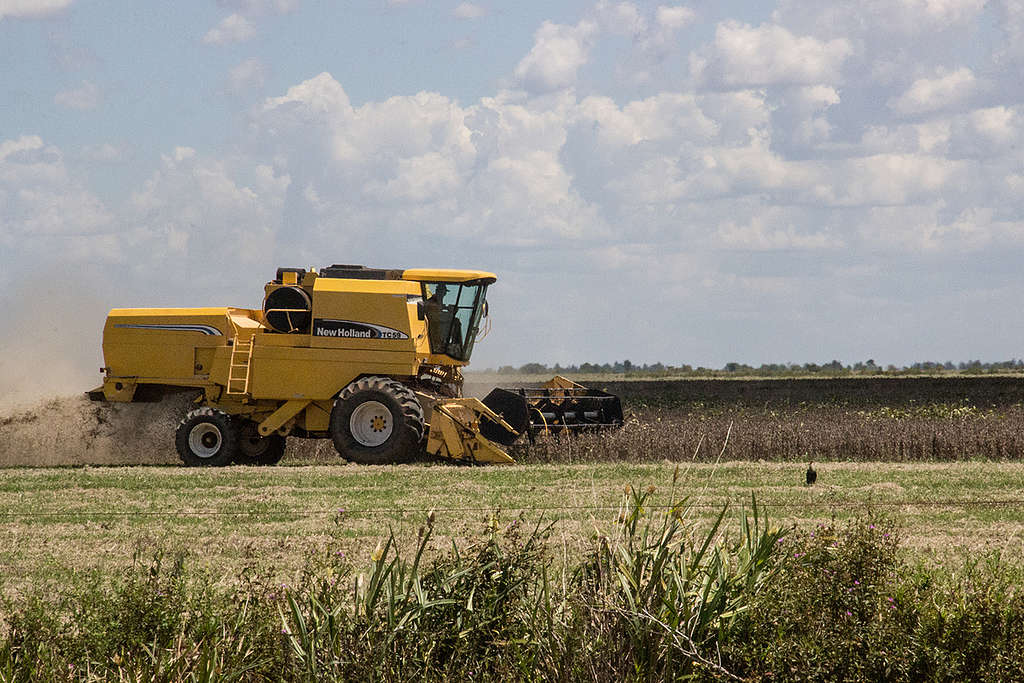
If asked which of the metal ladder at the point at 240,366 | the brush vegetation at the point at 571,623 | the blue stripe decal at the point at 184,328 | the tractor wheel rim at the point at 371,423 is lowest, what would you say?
the brush vegetation at the point at 571,623

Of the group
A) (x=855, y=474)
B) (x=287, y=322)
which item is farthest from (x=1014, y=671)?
(x=287, y=322)

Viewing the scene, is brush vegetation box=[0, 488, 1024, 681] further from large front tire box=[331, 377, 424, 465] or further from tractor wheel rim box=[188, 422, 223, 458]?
tractor wheel rim box=[188, 422, 223, 458]

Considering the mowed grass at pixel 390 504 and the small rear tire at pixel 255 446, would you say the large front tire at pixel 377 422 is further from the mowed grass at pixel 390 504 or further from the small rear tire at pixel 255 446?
the small rear tire at pixel 255 446

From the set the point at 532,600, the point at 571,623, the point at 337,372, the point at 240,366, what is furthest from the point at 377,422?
the point at 571,623

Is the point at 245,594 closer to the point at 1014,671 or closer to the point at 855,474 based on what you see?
the point at 1014,671

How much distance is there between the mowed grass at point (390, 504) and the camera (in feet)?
32.5

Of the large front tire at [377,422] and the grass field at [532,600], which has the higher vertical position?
the large front tire at [377,422]

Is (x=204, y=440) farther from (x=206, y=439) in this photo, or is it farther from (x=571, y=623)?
(x=571, y=623)

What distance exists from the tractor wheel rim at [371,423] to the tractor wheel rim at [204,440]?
2288mm

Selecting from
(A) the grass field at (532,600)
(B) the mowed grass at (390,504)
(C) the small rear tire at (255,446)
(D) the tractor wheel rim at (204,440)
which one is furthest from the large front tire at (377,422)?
(A) the grass field at (532,600)

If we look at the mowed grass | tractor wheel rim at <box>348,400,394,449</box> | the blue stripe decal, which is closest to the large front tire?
tractor wheel rim at <box>348,400,394,449</box>

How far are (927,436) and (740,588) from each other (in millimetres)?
13385

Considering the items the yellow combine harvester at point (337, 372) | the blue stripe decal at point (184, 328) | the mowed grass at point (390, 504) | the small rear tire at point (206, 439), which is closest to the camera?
the mowed grass at point (390, 504)

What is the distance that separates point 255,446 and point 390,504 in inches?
290
